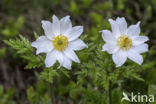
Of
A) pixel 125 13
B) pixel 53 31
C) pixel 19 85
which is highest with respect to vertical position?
pixel 125 13

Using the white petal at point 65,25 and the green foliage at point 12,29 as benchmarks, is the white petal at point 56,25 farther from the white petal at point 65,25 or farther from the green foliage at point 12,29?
the green foliage at point 12,29

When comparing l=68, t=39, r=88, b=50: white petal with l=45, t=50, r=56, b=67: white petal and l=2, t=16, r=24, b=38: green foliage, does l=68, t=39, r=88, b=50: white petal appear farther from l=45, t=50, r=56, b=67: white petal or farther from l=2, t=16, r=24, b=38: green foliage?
l=2, t=16, r=24, b=38: green foliage

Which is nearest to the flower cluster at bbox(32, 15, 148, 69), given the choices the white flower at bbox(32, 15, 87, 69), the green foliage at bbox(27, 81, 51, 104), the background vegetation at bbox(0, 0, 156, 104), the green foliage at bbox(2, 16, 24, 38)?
the white flower at bbox(32, 15, 87, 69)

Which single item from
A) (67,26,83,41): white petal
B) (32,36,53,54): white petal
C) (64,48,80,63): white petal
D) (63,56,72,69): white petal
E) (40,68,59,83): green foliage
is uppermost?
(67,26,83,41): white petal

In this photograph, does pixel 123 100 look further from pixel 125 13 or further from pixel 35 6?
pixel 35 6

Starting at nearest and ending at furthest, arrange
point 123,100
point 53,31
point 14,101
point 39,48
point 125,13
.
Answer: point 39,48 → point 53,31 → point 123,100 → point 14,101 → point 125,13

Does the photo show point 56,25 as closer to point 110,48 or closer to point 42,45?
point 42,45

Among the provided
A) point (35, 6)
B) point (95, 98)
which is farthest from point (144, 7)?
point (95, 98)
